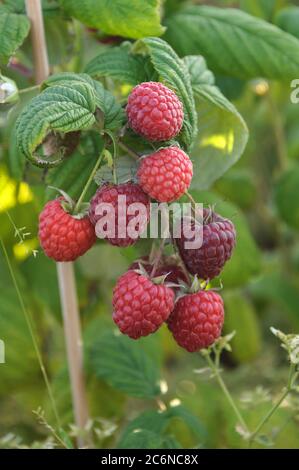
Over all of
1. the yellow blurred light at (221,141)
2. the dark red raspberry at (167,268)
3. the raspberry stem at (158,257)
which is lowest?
the dark red raspberry at (167,268)

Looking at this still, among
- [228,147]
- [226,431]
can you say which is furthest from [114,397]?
[228,147]

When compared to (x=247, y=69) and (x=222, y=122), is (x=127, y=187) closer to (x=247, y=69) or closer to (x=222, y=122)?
(x=222, y=122)

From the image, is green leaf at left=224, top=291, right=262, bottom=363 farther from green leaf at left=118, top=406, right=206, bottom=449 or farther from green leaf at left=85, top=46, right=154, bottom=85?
green leaf at left=85, top=46, right=154, bottom=85

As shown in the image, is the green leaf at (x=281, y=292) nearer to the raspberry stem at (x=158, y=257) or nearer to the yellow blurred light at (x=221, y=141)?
the yellow blurred light at (x=221, y=141)

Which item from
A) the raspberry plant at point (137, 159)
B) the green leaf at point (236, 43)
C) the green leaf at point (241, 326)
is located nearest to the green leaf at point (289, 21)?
the raspberry plant at point (137, 159)

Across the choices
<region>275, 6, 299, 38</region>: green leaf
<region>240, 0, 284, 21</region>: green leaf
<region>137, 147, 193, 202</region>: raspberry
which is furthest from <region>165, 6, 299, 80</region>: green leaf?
<region>137, 147, 193, 202</region>: raspberry

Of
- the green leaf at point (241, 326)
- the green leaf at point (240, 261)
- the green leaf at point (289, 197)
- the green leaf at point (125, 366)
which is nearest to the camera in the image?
the green leaf at point (125, 366)
